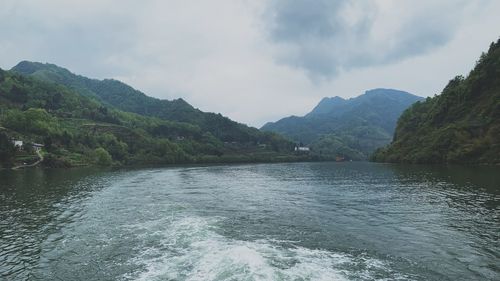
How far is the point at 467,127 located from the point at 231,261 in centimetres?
15592

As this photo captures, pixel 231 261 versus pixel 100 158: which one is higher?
pixel 100 158

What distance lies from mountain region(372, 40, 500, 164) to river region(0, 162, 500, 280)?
89.2m

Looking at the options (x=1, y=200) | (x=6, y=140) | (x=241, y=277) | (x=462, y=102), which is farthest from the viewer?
(x=462, y=102)

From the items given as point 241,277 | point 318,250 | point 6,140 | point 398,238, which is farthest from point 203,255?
point 6,140

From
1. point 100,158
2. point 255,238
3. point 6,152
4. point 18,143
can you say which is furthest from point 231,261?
point 100,158

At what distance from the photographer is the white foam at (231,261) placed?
23.3 meters

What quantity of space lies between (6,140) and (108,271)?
486ft

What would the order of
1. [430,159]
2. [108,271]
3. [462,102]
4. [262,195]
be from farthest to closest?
1. [462,102]
2. [430,159]
3. [262,195]
4. [108,271]

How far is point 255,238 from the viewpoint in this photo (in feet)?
108

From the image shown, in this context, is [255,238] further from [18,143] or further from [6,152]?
[18,143]

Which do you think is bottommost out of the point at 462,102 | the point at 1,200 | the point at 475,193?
the point at 1,200

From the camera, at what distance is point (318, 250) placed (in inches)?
1130

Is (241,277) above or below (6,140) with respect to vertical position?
below

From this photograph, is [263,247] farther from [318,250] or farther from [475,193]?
[475,193]
